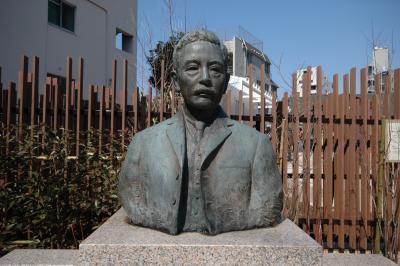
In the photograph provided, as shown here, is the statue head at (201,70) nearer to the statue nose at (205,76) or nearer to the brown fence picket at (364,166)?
the statue nose at (205,76)

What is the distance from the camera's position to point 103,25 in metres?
12.2

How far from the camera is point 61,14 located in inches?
416

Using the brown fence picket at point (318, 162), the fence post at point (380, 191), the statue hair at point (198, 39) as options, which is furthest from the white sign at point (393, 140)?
the statue hair at point (198, 39)

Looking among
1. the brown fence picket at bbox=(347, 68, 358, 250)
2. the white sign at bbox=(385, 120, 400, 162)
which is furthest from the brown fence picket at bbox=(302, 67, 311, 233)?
the white sign at bbox=(385, 120, 400, 162)

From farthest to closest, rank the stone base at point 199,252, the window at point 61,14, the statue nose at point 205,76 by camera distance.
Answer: the window at point 61,14
the statue nose at point 205,76
the stone base at point 199,252

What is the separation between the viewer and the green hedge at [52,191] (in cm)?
397

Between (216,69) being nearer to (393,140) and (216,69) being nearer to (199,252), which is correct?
(199,252)

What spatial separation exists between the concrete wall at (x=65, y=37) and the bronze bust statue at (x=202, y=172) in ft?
24.3

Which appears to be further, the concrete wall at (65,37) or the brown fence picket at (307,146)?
the concrete wall at (65,37)

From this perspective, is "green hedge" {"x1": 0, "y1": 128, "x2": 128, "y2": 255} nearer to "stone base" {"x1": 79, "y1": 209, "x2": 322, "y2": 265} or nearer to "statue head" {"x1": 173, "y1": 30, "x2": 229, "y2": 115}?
"stone base" {"x1": 79, "y1": 209, "x2": 322, "y2": 265}

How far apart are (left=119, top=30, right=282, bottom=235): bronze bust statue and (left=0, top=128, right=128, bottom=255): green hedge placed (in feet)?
6.10

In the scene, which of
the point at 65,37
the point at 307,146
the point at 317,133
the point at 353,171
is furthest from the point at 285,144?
the point at 65,37

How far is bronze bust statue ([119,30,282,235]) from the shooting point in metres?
2.29

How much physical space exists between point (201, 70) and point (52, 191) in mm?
2491
